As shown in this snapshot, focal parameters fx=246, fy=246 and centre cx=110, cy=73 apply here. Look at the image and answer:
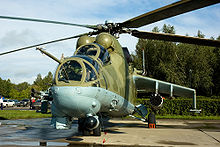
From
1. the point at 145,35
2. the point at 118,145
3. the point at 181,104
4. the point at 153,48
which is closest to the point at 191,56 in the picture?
the point at 153,48

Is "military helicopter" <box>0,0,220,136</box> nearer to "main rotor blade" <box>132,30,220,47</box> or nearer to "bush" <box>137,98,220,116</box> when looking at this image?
"main rotor blade" <box>132,30,220,47</box>

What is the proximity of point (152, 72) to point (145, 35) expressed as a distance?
35.5 metres

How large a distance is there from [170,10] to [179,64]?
39980 mm

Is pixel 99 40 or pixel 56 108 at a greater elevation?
pixel 99 40

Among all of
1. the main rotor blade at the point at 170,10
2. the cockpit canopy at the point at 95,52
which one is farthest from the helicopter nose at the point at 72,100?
the main rotor blade at the point at 170,10

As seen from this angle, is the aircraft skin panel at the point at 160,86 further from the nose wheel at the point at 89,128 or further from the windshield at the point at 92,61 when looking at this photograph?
the windshield at the point at 92,61

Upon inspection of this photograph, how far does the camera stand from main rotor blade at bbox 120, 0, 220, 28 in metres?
6.17

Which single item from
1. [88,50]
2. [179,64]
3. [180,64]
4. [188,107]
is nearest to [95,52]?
[88,50]

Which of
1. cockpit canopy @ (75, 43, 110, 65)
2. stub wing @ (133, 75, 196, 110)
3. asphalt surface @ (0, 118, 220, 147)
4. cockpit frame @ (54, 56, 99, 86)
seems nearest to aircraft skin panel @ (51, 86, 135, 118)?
cockpit frame @ (54, 56, 99, 86)

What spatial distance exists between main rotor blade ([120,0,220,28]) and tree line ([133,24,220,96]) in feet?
108

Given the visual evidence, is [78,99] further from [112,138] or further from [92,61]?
[112,138]

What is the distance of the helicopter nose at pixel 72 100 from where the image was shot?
7.02m

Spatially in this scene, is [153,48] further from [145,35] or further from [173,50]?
[145,35]

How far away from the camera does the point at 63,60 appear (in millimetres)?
7711
